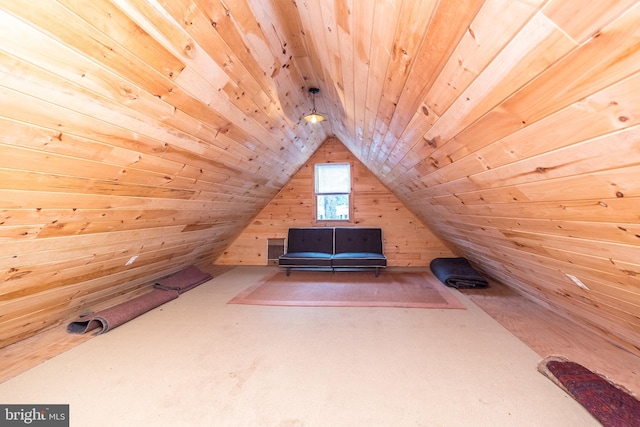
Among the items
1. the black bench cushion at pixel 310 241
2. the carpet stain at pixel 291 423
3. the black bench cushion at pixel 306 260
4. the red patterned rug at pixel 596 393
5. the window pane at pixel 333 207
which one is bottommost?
the carpet stain at pixel 291 423

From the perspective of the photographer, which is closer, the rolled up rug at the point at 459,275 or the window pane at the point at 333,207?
the rolled up rug at the point at 459,275

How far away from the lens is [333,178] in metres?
5.10

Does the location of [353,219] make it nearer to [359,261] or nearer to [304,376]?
[359,261]

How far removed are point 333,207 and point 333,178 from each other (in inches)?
22.0

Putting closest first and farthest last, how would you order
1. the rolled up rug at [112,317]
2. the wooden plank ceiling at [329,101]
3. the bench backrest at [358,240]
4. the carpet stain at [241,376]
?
the wooden plank ceiling at [329,101], the carpet stain at [241,376], the rolled up rug at [112,317], the bench backrest at [358,240]

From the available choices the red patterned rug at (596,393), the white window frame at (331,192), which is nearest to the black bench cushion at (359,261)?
the white window frame at (331,192)

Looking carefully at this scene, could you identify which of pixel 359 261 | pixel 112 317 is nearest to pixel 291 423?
pixel 112 317

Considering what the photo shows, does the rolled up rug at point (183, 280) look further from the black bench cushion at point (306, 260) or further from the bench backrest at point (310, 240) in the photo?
the bench backrest at point (310, 240)

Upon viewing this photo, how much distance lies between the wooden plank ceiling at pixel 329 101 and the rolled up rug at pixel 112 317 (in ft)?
0.71

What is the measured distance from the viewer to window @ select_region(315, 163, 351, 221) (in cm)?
505

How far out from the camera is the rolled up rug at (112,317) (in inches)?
95.9

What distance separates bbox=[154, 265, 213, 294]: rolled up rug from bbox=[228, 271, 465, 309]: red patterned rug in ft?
2.69

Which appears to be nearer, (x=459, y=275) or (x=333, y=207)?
(x=459, y=275)

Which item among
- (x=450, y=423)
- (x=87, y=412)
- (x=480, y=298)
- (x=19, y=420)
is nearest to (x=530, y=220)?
(x=450, y=423)
